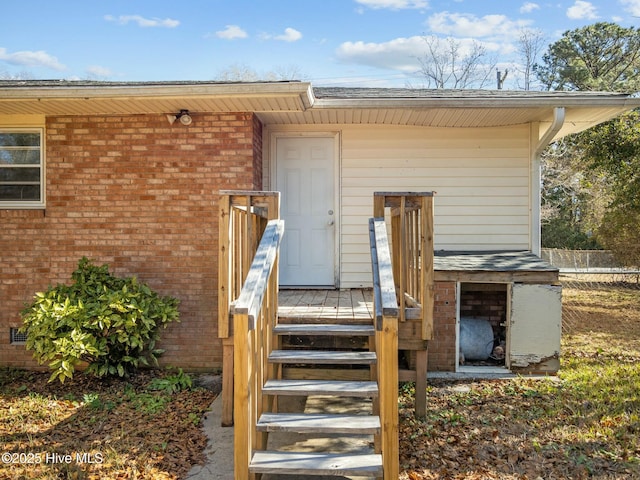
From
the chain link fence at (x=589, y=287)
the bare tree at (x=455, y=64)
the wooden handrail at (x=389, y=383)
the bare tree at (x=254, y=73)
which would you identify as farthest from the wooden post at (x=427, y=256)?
the bare tree at (x=455, y=64)

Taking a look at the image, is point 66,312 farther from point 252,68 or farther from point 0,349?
point 252,68

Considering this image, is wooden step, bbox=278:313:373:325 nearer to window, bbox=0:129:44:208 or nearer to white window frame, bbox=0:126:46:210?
white window frame, bbox=0:126:46:210

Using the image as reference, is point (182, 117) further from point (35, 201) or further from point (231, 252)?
point (231, 252)

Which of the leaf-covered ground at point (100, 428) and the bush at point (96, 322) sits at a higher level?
the bush at point (96, 322)

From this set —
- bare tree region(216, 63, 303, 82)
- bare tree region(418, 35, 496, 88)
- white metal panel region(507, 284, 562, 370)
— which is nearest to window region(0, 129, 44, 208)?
white metal panel region(507, 284, 562, 370)

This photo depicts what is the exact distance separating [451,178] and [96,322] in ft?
15.0

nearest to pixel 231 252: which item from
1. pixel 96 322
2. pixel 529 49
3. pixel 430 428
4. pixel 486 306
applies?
pixel 96 322

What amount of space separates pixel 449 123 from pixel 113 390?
5.01 m

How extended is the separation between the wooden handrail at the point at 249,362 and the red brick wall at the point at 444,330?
2.53 metres

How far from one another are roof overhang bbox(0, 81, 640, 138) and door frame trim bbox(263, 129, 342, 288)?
141 mm

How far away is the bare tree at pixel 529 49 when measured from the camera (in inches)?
894

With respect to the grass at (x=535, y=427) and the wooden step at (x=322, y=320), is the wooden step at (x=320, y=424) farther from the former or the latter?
the wooden step at (x=322, y=320)

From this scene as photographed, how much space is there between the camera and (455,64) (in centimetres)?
2266

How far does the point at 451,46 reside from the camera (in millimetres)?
22312
